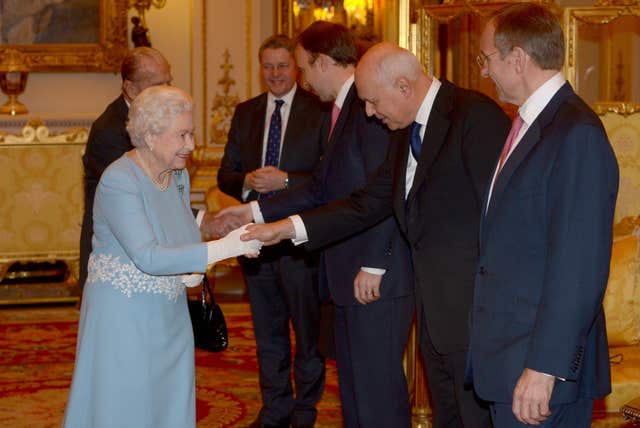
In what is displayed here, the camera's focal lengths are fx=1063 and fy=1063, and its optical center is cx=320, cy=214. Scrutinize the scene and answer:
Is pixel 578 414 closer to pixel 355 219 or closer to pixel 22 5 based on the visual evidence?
pixel 355 219

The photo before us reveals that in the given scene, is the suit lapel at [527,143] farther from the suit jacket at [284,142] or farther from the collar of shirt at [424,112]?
the suit jacket at [284,142]

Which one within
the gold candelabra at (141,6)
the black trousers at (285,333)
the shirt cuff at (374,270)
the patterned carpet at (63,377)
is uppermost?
the gold candelabra at (141,6)

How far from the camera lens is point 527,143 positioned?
9.36 feet

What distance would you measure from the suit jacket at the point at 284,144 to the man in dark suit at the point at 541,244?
7.07 feet

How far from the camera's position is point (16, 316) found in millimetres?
8367

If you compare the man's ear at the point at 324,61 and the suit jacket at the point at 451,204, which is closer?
the suit jacket at the point at 451,204

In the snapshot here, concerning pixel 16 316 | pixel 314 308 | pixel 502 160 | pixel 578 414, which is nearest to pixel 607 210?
pixel 502 160

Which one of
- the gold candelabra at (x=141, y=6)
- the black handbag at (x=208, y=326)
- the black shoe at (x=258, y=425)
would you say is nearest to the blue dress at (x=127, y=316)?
the black handbag at (x=208, y=326)

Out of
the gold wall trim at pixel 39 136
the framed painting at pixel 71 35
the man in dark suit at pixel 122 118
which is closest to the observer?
the man in dark suit at pixel 122 118

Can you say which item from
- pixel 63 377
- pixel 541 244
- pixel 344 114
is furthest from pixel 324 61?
pixel 63 377

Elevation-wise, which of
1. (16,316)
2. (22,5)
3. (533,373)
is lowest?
(16,316)

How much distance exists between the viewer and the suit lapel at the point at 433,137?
3.66 m

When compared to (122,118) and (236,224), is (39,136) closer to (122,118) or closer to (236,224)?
(122,118)

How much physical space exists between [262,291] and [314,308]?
0.93 ft
